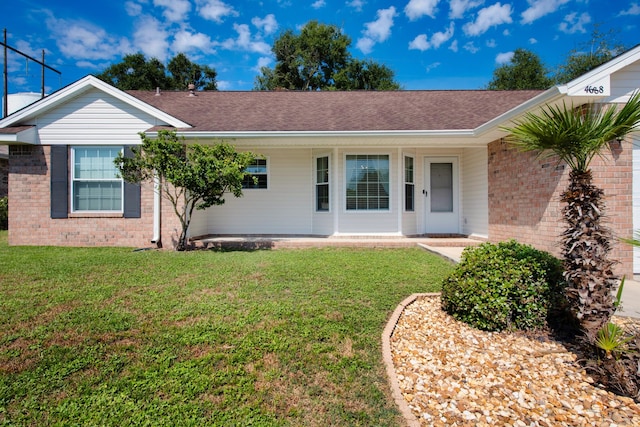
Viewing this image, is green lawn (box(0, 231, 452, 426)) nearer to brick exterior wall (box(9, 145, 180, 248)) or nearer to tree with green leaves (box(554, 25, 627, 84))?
brick exterior wall (box(9, 145, 180, 248))

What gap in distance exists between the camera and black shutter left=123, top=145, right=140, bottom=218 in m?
8.66

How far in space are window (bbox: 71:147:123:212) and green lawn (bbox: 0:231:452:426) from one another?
344 centimetres

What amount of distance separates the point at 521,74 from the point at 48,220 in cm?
3307

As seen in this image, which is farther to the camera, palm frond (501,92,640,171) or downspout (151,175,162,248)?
downspout (151,175,162,248)

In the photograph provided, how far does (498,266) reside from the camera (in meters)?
3.94

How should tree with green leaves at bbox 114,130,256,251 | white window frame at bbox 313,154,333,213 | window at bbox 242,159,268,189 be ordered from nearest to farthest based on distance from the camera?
tree with green leaves at bbox 114,130,256,251 < white window frame at bbox 313,154,333,213 < window at bbox 242,159,268,189

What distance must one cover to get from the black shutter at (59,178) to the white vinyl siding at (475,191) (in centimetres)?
1072

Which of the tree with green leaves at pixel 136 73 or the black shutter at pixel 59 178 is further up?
the tree with green leaves at pixel 136 73

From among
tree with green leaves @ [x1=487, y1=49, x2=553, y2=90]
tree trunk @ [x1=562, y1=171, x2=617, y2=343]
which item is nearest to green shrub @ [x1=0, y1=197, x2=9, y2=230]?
tree trunk @ [x1=562, y1=171, x2=617, y2=343]

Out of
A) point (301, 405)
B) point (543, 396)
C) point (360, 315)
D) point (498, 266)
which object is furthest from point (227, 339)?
point (498, 266)

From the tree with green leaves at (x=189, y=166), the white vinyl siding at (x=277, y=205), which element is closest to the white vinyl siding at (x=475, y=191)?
the white vinyl siding at (x=277, y=205)

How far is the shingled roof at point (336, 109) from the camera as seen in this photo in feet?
29.2

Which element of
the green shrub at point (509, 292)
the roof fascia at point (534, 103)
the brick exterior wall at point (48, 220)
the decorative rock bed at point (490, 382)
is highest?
the roof fascia at point (534, 103)

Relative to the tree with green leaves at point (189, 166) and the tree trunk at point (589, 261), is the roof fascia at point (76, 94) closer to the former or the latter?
the tree with green leaves at point (189, 166)
